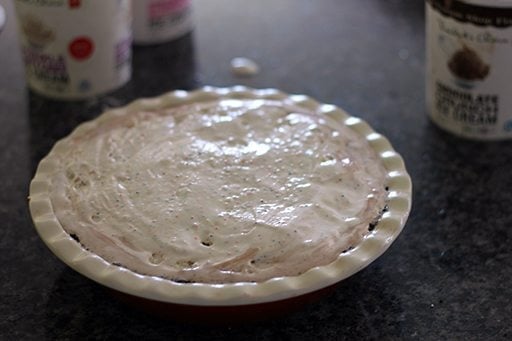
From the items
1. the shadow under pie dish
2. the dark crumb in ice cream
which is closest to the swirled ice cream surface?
the shadow under pie dish

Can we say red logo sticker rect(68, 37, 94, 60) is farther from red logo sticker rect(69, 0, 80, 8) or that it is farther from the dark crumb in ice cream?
the dark crumb in ice cream

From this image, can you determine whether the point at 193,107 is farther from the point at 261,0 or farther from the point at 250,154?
the point at 261,0

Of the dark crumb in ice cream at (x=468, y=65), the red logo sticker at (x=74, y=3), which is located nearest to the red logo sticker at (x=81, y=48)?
the red logo sticker at (x=74, y=3)

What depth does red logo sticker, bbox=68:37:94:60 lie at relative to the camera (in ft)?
3.64

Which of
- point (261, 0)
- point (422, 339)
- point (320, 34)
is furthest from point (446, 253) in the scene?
point (261, 0)

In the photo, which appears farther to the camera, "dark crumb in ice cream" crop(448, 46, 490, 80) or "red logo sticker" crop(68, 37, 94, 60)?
"red logo sticker" crop(68, 37, 94, 60)

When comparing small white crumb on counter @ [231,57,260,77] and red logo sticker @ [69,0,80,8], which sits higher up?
red logo sticker @ [69,0,80,8]

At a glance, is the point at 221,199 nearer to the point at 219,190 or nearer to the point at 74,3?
the point at 219,190

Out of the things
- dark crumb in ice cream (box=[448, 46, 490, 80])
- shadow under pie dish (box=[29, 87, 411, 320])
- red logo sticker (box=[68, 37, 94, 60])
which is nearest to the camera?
shadow under pie dish (box=[29, 87, 411, 320])

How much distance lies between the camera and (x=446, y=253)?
89 centimetres

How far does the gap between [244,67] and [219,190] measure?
42cm

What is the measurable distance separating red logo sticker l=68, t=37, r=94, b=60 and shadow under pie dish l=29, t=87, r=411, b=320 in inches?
7.0

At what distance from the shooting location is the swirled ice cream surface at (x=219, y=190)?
761 mm

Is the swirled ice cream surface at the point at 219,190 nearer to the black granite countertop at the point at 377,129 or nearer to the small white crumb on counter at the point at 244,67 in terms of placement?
the black granite countertop at the point at 377,129
